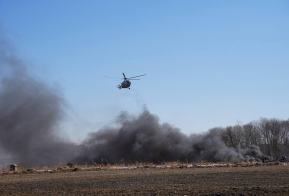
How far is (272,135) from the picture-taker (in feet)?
384

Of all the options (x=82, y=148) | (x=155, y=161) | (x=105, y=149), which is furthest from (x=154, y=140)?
(x=82, y=148)

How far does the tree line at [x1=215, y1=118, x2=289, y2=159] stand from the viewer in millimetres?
113938

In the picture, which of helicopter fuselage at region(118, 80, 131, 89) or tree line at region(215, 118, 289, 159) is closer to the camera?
helicopter fuselage at region(118, 80, 131, 89)

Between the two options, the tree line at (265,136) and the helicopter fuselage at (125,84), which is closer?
the helicopter fuselage at (125,84)

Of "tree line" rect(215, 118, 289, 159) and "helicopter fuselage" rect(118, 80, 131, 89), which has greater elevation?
"helicopter fuselage" rect(118, 80, 131, 89)

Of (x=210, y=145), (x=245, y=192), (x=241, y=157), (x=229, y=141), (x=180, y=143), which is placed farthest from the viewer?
(x=229, y=141)

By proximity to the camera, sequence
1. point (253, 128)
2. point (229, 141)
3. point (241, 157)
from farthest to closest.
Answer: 1. point (253, 128)
2. point (229, 141)
3. point (241, 157)

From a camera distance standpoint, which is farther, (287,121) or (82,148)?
(287,121)

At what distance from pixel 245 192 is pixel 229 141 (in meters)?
94.5

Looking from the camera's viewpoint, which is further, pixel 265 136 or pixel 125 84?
pixel 265 136

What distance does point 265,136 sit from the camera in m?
117

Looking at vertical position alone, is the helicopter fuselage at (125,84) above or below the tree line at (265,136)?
above

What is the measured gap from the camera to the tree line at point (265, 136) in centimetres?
11394

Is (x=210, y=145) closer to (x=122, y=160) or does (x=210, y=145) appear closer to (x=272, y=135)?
(x=122, y=160)
